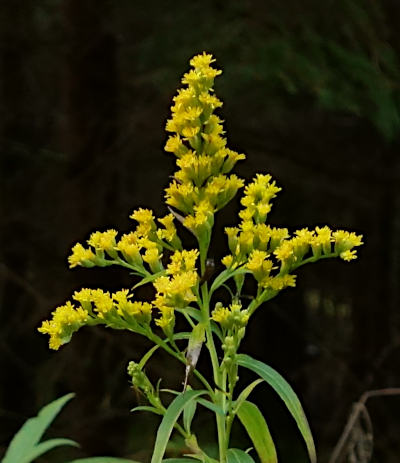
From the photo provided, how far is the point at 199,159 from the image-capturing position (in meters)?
1.29

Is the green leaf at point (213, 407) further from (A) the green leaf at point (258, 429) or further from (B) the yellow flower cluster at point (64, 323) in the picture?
(B) the yellow flower cluster at point (64, 323)

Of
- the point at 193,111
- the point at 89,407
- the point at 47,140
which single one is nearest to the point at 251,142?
the point at 47,140

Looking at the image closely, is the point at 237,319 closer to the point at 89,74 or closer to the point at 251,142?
the point at 89,74

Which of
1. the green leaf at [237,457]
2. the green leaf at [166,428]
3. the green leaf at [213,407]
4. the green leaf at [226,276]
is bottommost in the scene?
the green leaf at [237,457]

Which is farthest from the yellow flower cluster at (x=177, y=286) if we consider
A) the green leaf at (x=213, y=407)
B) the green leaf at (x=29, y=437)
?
the green leaf at (x=29, y=437)

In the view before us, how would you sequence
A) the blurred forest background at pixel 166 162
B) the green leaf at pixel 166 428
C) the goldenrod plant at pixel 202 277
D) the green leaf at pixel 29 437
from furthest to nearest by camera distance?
the blurred forest background at pixel 166 162 < the green leaf at pixel 29 437 < the goldenrod plant at pixel 202 277 < the green leaf at pixel 166 428

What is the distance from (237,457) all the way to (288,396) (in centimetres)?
13

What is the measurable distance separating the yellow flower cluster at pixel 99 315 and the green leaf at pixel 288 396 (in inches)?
7.2

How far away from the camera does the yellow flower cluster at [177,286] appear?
1.21 meters

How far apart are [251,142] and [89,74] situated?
1164 millimetres

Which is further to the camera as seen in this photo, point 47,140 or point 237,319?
point 47,140

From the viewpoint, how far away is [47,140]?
5.86 metres

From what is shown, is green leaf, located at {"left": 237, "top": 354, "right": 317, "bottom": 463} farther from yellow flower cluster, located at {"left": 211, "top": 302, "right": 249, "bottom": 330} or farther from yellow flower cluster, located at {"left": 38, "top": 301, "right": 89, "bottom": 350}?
yellow flower cluster, located at {"left": 38, "top": 301, "right": 89, "bottom": 350}

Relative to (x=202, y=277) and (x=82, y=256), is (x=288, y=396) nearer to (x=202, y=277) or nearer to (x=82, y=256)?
(x=202, y=277)
